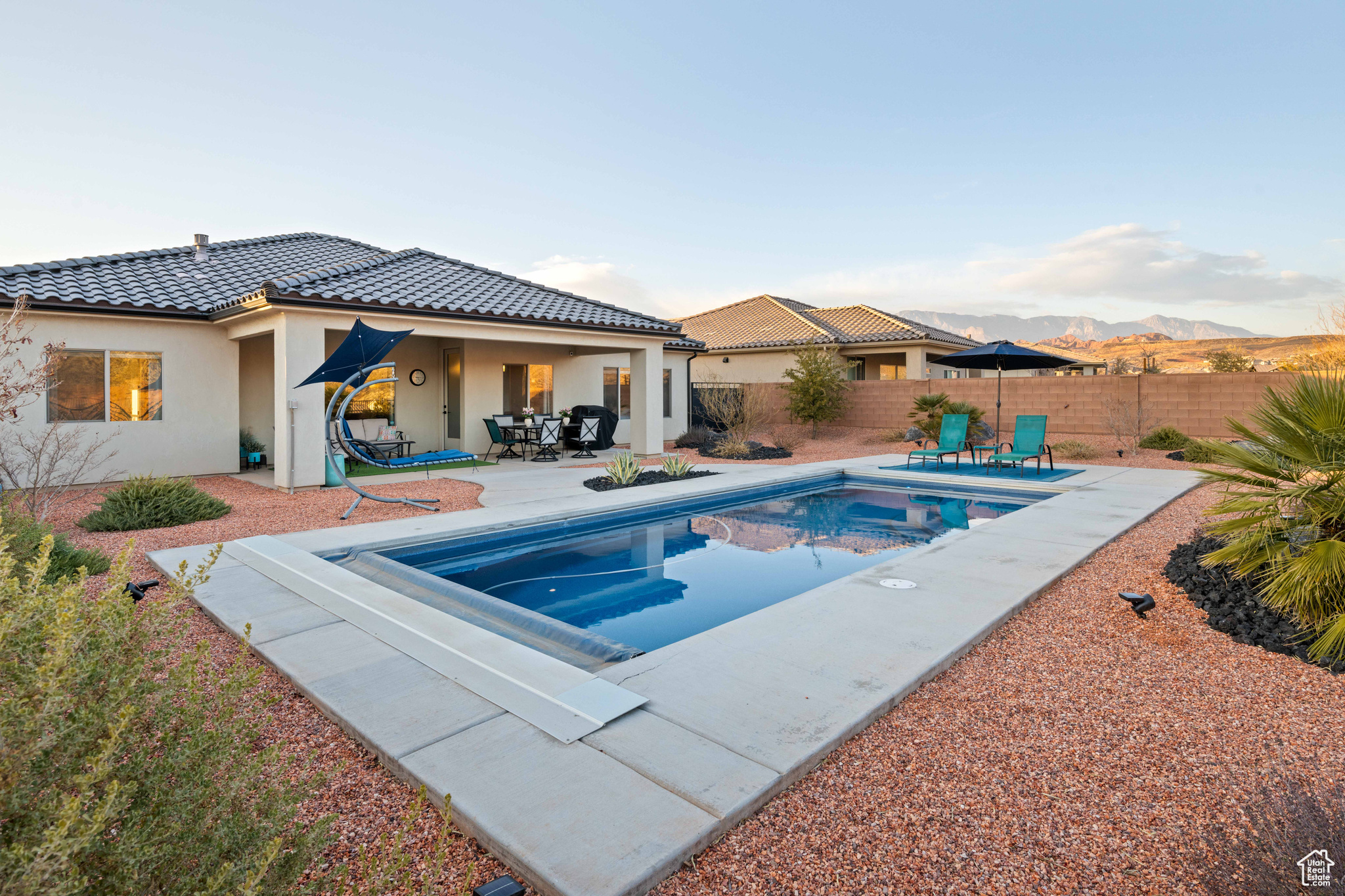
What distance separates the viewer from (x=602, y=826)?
2301mm

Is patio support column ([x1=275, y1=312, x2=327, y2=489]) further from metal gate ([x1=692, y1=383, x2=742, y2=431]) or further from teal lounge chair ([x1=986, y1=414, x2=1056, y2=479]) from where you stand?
teal lounge chair ([x1=986, y1=414, x2=1056, y2=479])

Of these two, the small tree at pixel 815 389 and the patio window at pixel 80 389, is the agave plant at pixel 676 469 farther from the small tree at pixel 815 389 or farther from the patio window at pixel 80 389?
the patio window at pixel 80 389

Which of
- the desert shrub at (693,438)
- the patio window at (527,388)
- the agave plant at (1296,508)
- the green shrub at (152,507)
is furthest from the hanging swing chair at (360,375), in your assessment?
the desert shrub at (693,438)

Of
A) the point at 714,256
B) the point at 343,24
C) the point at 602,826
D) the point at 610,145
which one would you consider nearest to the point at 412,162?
the point at 343,24

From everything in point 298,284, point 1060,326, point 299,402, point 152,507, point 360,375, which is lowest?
point 152,507

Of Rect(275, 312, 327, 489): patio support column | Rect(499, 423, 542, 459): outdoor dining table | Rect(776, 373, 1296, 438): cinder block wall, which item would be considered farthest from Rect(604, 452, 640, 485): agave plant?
Rect(776, 373, 1296, 438): cinder block wall

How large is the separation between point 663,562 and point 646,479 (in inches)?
161

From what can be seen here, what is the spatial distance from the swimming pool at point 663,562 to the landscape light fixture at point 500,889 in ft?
6.45

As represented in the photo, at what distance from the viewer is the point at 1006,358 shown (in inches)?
539

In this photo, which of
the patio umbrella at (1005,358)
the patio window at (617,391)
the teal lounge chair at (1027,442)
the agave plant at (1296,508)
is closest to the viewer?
the agave plant at (1296,508)

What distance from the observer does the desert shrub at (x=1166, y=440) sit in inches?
602

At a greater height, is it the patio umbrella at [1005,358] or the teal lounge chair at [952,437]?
the patio umbrella at [1005,358]

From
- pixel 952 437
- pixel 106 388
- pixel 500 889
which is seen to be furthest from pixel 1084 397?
pixel 106 388

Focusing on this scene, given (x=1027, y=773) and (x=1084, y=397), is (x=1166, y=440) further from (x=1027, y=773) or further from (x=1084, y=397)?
(x=1027, y=773)
